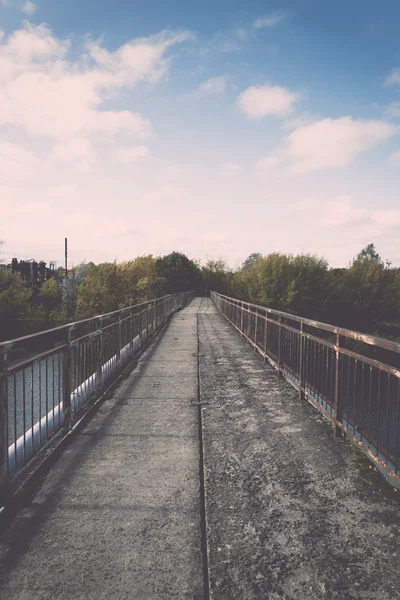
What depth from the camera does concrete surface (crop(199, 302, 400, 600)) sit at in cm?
210

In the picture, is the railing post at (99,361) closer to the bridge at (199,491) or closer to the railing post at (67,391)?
the bridge at (199,491)

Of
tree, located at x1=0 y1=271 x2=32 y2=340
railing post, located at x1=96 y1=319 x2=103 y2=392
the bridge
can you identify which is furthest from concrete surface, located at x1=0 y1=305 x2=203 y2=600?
tree, located at x1=0 y1=271 x2=32 y2=340

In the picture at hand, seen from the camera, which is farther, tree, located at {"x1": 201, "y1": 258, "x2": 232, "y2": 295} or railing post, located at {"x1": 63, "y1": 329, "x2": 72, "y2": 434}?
tree, located at {"x1": 201, "y1": 258, "x2": 232, "y2": 295}

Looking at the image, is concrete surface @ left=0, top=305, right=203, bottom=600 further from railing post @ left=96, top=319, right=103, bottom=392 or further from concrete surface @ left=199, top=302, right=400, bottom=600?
railing post @ left=96, top=319, right=103, bottom=392

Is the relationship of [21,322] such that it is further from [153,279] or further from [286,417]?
[286,417]

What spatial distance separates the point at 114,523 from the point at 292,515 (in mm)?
1261

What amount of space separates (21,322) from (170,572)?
146ft

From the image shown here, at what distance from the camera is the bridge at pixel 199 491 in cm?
214

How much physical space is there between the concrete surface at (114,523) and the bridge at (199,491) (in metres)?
0.01

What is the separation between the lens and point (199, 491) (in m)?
3.06

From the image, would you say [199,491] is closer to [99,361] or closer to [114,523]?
[114,523]

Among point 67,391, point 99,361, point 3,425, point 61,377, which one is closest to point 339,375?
point 67,391

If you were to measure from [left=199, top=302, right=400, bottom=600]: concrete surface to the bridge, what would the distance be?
11 mm

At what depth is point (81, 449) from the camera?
3.94 meters
